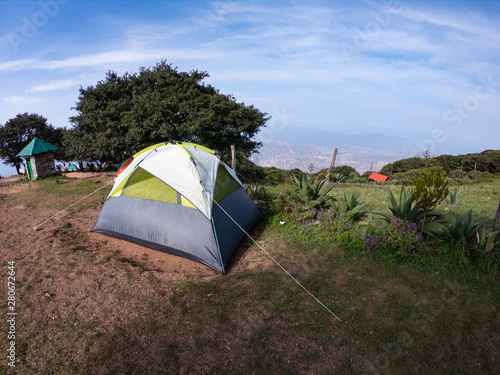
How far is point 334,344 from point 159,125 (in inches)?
448

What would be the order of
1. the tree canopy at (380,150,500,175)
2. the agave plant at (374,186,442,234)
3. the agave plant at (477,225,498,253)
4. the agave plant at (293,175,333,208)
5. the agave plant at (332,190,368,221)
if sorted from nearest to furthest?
the agave plant at (477,225,498,253) < the agave plant at (374,186,442,234) < the agave plant at (332,190,368,221) < the agave plant at (293,175,333,208) < the tree canopy at (380,150,500,175)

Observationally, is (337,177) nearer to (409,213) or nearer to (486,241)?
(409,213)

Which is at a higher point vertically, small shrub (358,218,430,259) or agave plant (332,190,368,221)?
agave plant (332,190,368,221)

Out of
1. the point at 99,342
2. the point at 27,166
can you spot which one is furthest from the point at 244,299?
the point at 27,166

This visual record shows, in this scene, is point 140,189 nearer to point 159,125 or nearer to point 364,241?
point 364,241

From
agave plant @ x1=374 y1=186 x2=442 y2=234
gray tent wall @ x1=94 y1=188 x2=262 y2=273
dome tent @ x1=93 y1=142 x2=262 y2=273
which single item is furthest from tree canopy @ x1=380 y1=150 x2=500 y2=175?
gray tent wall @ x1=94 y1=188 x2=262 y2=273

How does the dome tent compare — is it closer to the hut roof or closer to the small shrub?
the small shrub

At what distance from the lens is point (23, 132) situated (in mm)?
23562

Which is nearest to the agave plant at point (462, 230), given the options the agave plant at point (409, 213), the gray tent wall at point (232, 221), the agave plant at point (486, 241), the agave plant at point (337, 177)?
the agave plant at point (486, 241)

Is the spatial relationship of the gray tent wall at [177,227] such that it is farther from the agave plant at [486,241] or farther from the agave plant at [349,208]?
the agave plant at [486,241]

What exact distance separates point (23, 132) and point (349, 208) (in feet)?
93.3

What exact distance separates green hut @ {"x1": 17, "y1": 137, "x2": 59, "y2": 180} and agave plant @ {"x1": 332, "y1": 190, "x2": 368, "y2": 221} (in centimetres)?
1318

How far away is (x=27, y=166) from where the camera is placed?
12.4m

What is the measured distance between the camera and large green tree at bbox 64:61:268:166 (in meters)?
12.4
